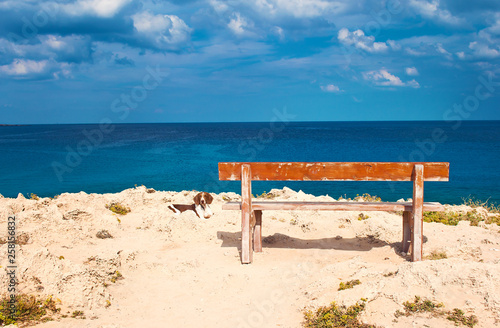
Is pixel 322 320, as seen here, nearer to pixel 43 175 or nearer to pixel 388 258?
pixel 388 258

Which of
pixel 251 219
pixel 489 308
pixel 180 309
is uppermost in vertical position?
pixel 251 219

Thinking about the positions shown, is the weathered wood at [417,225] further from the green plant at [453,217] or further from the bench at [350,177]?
the green plant at [453,217]

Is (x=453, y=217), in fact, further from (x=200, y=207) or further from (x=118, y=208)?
(x=118, y=208)

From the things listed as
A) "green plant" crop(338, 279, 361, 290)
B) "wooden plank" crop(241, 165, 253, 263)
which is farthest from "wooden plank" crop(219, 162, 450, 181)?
"green plant" crop(338, 279, 361, 290)

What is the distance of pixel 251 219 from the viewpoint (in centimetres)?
602

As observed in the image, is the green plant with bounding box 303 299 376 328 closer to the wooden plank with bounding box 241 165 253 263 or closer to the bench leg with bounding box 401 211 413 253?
the wooden plank with bounding box 241 165 253 263

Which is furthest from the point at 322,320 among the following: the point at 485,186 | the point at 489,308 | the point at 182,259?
the point at 485,186

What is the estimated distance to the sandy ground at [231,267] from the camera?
13.5 ft

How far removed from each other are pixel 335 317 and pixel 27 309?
3.27m

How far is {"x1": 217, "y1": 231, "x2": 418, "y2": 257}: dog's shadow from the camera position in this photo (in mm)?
6531

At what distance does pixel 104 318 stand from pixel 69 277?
0.76m

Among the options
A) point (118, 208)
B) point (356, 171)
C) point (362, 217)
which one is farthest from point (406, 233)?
point (118, 208)

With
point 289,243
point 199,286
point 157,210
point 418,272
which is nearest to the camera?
point 418,272

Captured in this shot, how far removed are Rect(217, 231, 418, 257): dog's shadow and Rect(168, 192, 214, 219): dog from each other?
3.90 feet
